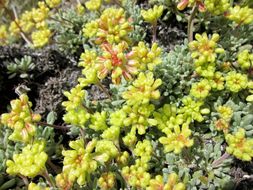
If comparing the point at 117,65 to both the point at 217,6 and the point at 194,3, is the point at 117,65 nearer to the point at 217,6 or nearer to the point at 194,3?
the point at 194,3

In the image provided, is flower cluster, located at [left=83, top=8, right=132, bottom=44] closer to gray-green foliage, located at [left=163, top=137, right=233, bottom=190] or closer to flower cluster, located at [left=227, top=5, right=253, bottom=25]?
flower cluster, located at [left=227, top=5, right=253, bottom=25]

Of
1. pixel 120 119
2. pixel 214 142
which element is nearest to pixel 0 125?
pixel 120 119

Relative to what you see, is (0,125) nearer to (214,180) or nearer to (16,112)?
(16,112)

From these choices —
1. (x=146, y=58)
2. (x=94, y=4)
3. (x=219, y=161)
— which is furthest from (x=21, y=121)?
(x=94, y=4)

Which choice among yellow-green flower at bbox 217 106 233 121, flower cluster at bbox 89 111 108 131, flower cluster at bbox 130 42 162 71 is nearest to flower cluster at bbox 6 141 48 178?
flower cluster at bbox 89 111 108 131

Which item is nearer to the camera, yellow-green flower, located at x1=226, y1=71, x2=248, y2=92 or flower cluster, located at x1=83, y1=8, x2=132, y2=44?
yellow-green flower, located at x1=226, y1=71, x2=248, y2=92

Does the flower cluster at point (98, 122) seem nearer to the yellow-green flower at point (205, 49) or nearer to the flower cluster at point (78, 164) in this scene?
the flower cluster at point (78, 164)
